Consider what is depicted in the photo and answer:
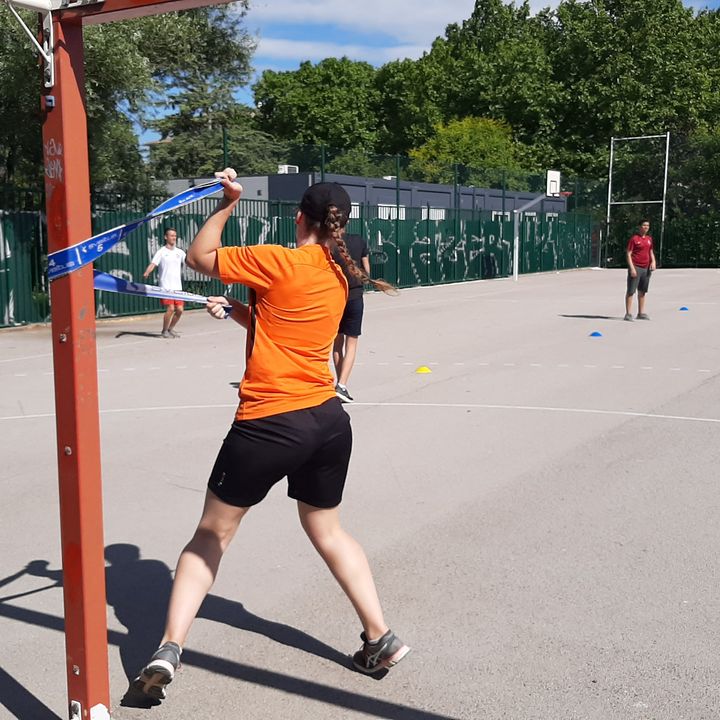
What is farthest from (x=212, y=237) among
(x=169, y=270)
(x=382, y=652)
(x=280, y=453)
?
(x=169, y=270)

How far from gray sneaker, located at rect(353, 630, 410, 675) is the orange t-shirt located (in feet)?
3.15

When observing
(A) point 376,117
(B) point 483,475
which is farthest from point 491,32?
(B) point 483,475

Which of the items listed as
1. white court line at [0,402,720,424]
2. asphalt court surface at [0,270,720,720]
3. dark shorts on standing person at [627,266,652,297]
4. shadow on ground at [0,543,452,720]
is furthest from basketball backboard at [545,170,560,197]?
shadow on ground at [0,543,452,720]

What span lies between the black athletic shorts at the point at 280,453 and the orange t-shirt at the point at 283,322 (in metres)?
0.04

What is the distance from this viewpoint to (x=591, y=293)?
1041 inches

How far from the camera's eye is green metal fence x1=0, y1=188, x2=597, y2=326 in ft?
57.9

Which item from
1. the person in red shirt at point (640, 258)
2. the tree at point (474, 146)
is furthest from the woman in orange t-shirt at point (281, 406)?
the tree at point (474, 146)

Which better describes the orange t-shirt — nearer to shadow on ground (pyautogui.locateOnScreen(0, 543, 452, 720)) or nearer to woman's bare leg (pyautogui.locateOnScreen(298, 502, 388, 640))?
woman's bare leg (pyautogui.locateOnScreen(298, 502, 388, 640))

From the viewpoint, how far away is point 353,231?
26.1m

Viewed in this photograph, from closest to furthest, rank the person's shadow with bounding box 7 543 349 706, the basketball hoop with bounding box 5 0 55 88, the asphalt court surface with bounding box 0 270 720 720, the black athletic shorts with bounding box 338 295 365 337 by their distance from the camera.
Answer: the basketball hoop with bounding box 5 0 55 88 → the asphalt court surface with bounding box 0 270 720 720 → the person's shadow with bounding box 7 543 349 706 → the black athletic shorts with bounding box 338 295 365 337

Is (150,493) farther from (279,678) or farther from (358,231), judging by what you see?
(358,231)

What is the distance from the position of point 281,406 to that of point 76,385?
29.0 inches

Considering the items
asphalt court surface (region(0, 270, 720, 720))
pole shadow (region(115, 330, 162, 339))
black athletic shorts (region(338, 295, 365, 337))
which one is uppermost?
black athletic shorts (region(338, 295, 365, 337))

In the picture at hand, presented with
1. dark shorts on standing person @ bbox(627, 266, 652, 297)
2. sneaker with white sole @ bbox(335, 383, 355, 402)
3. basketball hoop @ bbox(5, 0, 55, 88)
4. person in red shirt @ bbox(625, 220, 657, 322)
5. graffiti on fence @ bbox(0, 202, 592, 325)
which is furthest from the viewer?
graffiti on fence @ bbox(0, 202, 592, 325)
